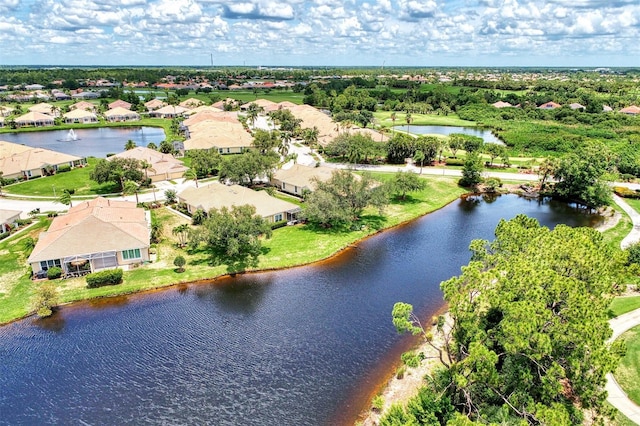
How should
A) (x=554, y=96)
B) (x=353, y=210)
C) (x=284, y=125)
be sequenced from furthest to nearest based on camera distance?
(x=554, y=96)
(x=284, y=125)
(x=353, y=210)

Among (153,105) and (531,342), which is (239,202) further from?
(153,105)

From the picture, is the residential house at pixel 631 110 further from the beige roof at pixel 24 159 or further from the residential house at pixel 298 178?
the beige roof at pixel 24 159

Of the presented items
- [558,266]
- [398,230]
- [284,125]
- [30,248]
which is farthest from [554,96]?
[30,248]

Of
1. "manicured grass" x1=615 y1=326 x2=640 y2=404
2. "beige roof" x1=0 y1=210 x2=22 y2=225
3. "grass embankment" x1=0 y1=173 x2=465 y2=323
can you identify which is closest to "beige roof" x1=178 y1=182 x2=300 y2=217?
Result: "grass embankment" x1=0 y1=173 x2=465 y2=323

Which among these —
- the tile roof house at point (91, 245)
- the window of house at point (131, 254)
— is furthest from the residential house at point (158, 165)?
the window of house at point (131, 254)

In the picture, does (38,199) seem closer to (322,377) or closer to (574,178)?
(322,377)
